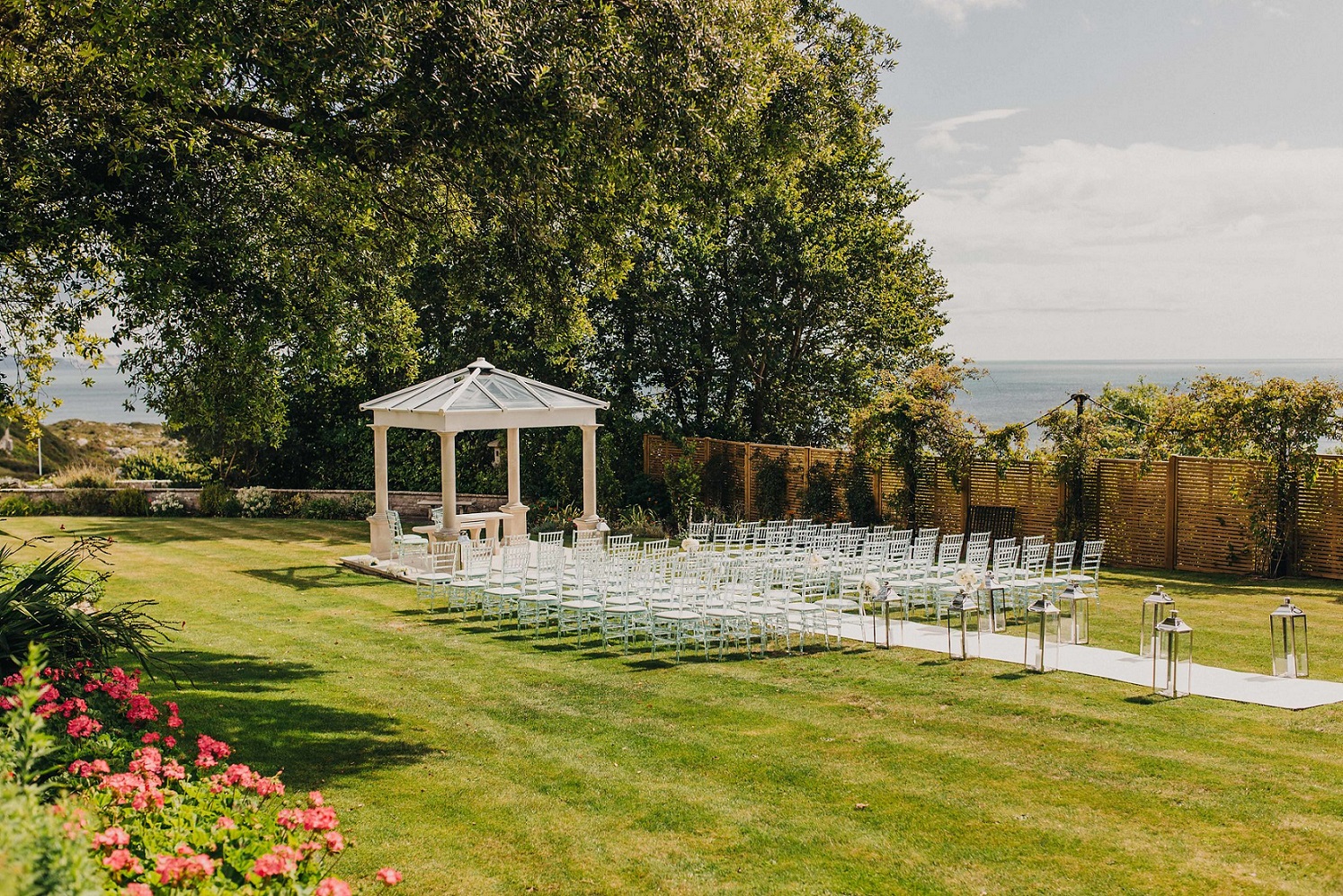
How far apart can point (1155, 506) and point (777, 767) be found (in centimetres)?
1348

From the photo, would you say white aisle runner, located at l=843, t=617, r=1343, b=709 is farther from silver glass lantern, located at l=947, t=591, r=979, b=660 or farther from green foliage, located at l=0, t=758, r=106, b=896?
green foliage, located at l=0, t=758, r=106, b=896

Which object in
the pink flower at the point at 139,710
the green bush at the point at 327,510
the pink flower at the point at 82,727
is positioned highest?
the green bush at the point at 327,510

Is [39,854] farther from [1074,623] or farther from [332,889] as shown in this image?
[1074,623]

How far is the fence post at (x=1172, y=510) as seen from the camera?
1859cm

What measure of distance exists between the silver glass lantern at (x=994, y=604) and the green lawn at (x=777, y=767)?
1.39 m

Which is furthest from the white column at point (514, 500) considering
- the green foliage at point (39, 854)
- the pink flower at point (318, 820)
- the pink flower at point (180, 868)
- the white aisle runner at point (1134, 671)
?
the green foliage at point (39, 854)

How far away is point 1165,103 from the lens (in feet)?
162

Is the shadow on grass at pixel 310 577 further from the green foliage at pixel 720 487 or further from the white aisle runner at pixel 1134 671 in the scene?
the green foliage at pixel 720 487

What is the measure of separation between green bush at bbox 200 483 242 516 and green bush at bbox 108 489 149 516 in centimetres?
153

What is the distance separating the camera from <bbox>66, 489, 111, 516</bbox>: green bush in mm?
27109

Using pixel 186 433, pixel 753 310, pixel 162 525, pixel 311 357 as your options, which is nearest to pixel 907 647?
pixel 311 357

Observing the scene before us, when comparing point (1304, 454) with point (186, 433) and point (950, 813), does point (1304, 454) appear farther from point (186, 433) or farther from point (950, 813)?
point (186, 433)

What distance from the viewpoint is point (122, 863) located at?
3945mm

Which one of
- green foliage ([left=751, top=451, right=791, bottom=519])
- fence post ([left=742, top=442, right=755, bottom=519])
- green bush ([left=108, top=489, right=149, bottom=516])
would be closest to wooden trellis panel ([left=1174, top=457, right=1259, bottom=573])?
green foliage ([left=751, top=451, right=791, bottom=519])
